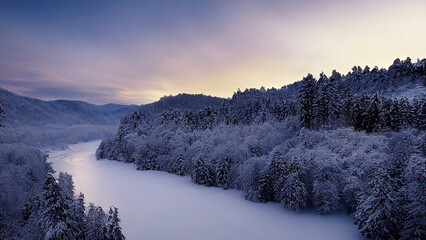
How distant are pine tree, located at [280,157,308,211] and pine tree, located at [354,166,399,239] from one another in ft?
26.5

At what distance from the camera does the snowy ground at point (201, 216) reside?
24969 millimetres

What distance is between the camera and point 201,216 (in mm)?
30609

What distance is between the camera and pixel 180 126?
85000mm

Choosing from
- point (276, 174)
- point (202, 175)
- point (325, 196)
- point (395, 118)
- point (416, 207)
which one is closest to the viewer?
point (416, 207)

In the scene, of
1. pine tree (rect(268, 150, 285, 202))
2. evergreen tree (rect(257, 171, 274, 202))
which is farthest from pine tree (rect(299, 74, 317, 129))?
evergreen tree (rect(257, 171, 274, 202))

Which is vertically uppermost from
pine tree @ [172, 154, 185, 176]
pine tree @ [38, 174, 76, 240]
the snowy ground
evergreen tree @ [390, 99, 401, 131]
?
evergreen tree @ [390, 99, 401, 131]

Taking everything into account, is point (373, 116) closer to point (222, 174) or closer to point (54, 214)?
point (222, 174)

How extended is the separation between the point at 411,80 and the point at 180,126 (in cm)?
9365

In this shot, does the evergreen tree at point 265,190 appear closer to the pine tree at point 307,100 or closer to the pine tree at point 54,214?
the pine tree at point 307,100

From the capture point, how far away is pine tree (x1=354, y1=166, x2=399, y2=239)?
1989 cm

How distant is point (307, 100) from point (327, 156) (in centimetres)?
2056

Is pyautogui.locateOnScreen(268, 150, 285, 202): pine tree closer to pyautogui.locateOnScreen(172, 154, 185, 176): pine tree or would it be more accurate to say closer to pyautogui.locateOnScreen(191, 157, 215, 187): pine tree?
pyautogui.locateOnScreen(191, 157, 215, 187): pine tree

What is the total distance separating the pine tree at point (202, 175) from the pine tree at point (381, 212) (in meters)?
28.6

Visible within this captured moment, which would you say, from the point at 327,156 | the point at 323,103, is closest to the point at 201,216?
the point at 327,156
